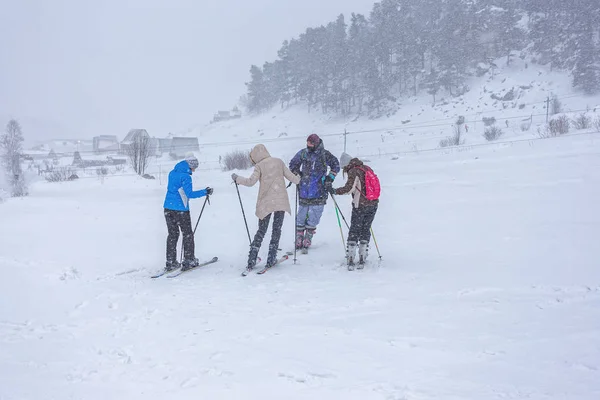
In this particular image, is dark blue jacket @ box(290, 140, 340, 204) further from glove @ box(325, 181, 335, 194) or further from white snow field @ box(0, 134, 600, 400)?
white snow field @ box(0, 134, 600, 400)

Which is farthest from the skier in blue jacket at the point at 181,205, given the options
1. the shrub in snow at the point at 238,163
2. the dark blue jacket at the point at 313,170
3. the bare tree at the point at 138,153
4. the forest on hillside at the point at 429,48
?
the forest on hillside at the point at 429,48

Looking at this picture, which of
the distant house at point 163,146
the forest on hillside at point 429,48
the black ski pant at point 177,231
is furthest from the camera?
the distant house at point 163,146

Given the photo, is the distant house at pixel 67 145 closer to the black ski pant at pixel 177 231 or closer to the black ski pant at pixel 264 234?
the black ski pant at pixel 177 231

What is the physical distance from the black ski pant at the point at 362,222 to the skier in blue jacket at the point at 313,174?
36.2 inches

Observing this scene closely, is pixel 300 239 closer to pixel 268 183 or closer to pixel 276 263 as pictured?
pixel 276 263

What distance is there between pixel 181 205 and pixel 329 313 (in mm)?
3450

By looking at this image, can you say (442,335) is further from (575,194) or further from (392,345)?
(575,194)

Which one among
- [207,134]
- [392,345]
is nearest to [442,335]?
[392,345]

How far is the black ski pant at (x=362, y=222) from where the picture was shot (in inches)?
262

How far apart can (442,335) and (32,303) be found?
17.2 ft

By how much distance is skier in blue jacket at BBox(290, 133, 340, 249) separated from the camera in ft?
24.3

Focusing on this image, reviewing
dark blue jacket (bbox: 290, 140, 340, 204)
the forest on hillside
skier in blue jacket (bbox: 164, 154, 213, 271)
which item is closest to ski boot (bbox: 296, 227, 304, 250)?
dark blue jacket (bbox: 290, 140, 340, 204)

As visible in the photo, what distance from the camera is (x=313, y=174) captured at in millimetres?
7562

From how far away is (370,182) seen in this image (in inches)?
260
